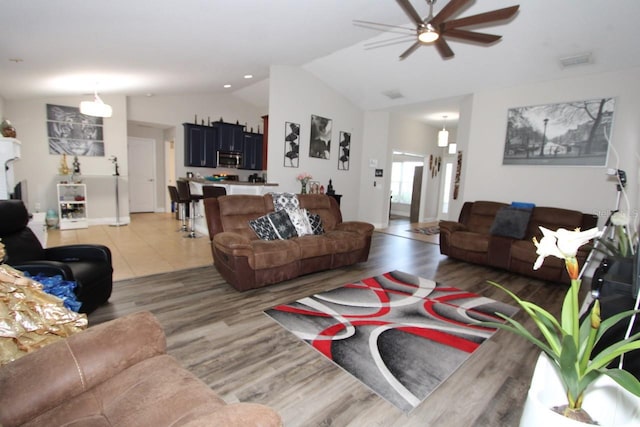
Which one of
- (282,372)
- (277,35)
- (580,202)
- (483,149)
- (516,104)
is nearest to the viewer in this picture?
(282,372)

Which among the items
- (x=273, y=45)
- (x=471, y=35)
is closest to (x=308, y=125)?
(x=273, y=45)

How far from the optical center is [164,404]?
1011mm

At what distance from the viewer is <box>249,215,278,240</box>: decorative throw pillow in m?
3.47

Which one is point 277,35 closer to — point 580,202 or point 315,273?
point 315,273

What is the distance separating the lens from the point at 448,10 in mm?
2660

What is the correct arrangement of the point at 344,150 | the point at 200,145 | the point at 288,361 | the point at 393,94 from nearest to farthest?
the point at 288,361 < the point at 393,94 < the point at 344,150 < the point at 200,145

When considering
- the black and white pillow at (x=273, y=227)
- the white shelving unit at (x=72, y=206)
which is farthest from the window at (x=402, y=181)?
the white shelving unit at (x=72, y=206)

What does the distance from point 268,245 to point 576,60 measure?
14.8ft

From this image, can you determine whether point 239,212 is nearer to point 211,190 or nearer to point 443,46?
point 211,190

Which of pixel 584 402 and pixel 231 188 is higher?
pixel 231 188

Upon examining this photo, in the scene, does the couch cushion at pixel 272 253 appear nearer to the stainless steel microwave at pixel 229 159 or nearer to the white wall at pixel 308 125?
the white wall at pixel 308 125

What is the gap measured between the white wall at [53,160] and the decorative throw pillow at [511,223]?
276 inches

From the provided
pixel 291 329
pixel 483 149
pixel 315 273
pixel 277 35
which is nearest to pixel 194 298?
pixel 291 329

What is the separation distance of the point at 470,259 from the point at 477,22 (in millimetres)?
2914
